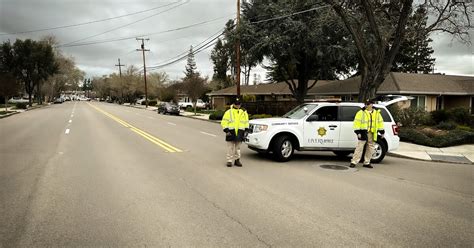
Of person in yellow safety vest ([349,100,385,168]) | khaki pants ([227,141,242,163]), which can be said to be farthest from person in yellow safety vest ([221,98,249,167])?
person in yellow safety vest ([349,100,385,168])

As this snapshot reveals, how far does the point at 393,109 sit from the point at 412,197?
15379 mm

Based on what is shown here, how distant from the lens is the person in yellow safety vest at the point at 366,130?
10836 mm

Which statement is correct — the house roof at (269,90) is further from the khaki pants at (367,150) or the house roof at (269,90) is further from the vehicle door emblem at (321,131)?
the khaki pants at (367,150)

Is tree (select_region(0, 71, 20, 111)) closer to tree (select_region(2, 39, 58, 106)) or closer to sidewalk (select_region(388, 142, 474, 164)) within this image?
tree (select_region(2, 39, 58, 106))

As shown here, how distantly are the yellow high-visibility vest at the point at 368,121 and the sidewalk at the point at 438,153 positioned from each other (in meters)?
3.67

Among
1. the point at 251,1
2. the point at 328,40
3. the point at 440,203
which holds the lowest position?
the point at 440,203

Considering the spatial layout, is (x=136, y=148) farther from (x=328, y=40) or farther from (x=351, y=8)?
(x=328, y=40)

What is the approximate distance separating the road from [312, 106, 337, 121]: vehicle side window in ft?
4.37

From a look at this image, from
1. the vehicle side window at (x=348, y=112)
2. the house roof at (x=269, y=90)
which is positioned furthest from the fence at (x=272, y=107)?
the vehicle side window at (x=348, y=112)

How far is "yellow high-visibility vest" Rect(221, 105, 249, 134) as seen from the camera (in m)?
10.6

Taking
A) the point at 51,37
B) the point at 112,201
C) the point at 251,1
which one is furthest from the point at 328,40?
the point at 51,37

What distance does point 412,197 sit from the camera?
24.5ft

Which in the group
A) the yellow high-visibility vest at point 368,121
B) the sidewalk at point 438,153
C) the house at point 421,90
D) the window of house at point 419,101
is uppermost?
the house at point 421,90

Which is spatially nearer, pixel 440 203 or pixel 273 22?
pixel 440 203
